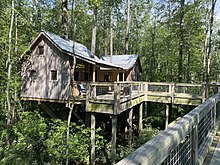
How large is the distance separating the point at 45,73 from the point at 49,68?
448 millimetres

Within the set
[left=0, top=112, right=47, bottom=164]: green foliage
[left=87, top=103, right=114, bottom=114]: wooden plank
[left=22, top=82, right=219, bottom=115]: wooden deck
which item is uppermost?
[left=22, top=82, right=219, bottom=115]: wooden deck

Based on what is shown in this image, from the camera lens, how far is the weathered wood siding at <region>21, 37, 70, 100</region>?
12016 millimetres

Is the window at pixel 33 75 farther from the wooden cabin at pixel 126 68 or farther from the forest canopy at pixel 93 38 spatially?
the wooden cabin at pixel 126 68

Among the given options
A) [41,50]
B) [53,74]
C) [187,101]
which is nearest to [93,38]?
[41,50]

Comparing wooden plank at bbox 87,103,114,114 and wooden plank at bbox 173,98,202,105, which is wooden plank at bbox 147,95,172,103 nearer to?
wooden plank at bbox 173,98,202,105

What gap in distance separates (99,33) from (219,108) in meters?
30.0

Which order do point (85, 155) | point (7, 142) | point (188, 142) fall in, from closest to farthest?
1. point (188, 142)
2. point (85, 155)
3. point (7, 142)

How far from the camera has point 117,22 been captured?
34.1 m

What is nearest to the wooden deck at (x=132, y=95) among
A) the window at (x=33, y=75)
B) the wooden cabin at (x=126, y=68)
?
the window at (x=33, y=75)

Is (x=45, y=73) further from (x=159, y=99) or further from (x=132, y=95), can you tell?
(x=159, y=99)

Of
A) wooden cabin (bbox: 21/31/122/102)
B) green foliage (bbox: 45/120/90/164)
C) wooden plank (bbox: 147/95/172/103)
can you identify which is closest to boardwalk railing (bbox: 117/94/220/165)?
green foliage (bbox: 45/120/90/164)

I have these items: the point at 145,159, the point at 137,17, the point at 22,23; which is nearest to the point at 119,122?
the point at 22,23

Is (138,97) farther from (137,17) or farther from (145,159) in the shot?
(137,17)

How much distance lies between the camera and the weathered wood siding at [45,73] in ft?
39.4
